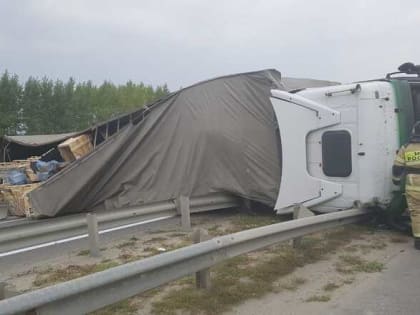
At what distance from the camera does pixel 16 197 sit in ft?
38.6

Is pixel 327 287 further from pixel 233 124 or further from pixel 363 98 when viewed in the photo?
pixel 233 124

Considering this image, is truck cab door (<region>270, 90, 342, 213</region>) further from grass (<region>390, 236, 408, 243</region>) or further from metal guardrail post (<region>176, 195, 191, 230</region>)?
metal guardrail post (<region>176, 195, 191, 230</region>)

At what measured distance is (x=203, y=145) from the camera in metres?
9.57

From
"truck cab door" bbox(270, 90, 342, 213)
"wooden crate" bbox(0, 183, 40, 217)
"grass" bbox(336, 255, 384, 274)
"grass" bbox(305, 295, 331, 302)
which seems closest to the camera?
"grass" bbox(305, 295, 331, 302)

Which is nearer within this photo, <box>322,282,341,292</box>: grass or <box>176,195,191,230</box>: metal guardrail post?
<box>322,282,341,292</box>: grass

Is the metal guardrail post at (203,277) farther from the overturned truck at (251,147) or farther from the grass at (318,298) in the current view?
the overturned truck at (251,147)

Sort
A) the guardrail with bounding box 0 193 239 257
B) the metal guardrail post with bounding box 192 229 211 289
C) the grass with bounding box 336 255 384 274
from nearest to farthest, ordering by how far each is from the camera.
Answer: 1. the metal guardrail post with bounding box 192 229 211 289
2. the grass with bounding box 336 255 384 274
3. the guardrail with bounding box 0 193 239 257

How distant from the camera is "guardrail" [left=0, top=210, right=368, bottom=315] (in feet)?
9.87

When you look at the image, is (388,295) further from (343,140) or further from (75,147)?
(75,147)

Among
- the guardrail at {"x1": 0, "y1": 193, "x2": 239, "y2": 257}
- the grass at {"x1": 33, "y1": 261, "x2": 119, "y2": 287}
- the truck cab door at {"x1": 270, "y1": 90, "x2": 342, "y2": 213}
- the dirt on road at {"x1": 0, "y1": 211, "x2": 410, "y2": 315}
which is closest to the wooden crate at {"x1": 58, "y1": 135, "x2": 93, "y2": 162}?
the guardrail at {"x1": 0, "y1": 193, "x2": 239, "y2": 257}

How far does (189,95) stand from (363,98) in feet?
12.8

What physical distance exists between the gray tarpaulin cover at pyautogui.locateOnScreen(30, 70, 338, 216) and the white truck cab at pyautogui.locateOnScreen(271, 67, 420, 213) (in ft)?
3.17

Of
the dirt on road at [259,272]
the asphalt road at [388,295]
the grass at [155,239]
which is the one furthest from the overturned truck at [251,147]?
the grass at [155,239]

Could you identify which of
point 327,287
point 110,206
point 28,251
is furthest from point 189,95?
point 327,287
